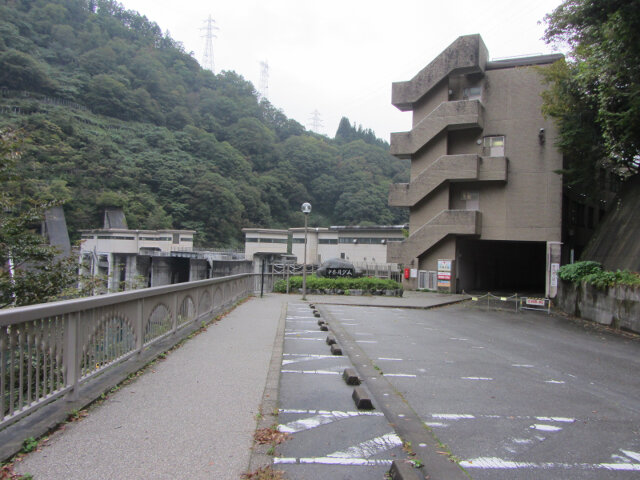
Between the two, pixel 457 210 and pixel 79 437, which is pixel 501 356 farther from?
pixel 457 210

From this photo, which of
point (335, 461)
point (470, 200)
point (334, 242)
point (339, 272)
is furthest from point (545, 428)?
point (334, 242)

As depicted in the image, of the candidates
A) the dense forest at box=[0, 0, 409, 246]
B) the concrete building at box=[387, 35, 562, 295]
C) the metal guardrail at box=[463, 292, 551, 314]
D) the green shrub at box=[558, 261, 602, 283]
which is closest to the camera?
the green shrub at box=[558, 261, 602, 283]

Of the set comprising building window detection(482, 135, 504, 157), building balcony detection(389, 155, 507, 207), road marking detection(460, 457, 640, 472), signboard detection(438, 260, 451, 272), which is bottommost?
road marking detection(460, 457, 640, 472)

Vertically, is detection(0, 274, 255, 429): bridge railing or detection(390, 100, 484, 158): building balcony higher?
detection(390, 100, 484, 158): building balcony

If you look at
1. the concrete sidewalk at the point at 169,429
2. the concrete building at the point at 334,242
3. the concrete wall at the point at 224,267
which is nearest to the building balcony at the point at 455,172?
the concrete building at the point at 334,242

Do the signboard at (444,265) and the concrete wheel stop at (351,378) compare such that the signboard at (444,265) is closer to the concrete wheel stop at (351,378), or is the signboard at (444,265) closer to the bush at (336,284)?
the bush at (336,284)

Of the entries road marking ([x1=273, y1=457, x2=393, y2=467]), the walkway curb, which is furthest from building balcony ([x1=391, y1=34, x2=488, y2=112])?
road marking ([x1=273, y1=457, x2=393, y2=467])

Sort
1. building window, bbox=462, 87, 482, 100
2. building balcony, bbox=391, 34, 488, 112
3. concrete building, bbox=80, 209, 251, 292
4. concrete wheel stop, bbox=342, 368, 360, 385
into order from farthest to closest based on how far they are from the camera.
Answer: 1. concrete building, bbox=80, 209, 251, 292
2. building window, bbox=462, 87, 482, 100
3. building balcony, bbox=391, 34, 488, 112
4. concrete wheel stop, bbox=342, 368, 360, 385

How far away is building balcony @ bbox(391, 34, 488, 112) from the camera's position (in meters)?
30.4

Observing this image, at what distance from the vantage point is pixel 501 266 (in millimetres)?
41125

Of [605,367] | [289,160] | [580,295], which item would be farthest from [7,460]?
[289,160]

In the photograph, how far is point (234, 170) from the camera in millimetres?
89312

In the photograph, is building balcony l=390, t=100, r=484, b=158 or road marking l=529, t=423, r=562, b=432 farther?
building balcony l=390, t=100, r=484, b=158

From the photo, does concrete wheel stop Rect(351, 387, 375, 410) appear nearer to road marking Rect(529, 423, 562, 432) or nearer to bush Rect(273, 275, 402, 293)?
road marking Rect(529, 423, 562, 432)
